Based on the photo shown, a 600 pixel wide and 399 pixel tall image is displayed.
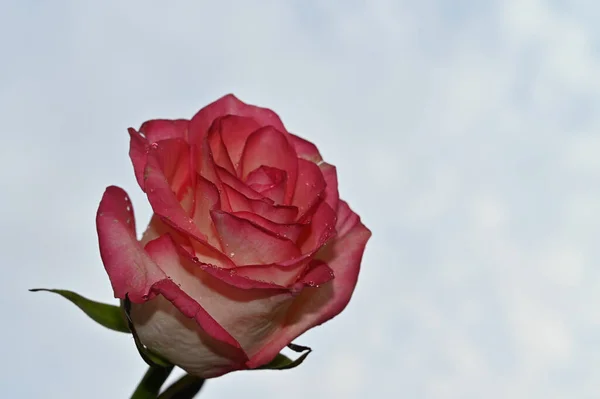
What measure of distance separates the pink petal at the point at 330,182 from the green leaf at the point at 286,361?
0.13 metres

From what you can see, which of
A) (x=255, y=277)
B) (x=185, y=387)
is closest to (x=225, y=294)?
(x=255, y=277)

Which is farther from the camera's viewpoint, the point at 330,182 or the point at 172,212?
the point at 330,182

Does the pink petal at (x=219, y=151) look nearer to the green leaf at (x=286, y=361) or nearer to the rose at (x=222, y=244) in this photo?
the rose at (x=222, y=244)

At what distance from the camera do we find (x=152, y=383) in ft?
2.39

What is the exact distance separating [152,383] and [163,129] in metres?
0.22

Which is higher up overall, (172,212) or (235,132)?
(235,132)

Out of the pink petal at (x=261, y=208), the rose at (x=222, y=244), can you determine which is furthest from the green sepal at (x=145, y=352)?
the pink petal at (x=261, y=208)

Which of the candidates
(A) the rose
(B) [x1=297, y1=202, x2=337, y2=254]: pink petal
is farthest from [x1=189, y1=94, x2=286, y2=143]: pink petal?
(B) [x1=297, y1=202, x2=337, y2=254]: pink petal

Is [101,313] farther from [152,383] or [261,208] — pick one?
[261,208]

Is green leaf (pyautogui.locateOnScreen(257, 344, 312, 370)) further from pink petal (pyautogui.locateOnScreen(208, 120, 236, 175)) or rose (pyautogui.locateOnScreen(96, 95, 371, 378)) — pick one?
pink petal (pyautogui.locateOnScreen(208, 120, 236, 175))

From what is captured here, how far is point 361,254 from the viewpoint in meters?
0.75

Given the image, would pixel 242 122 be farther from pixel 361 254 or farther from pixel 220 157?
pixel 361 254

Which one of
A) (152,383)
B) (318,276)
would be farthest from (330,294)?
(152,383)

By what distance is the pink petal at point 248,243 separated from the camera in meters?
0.63
